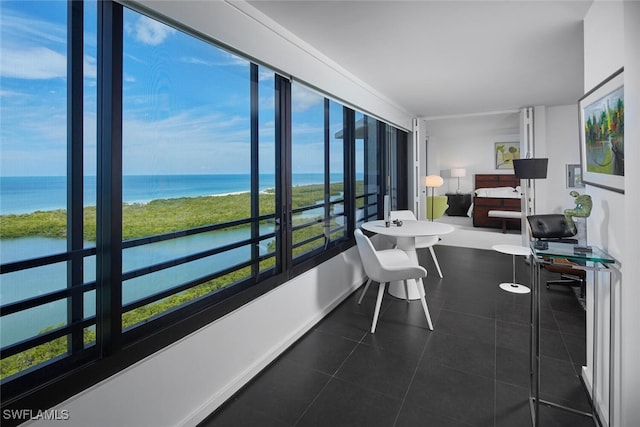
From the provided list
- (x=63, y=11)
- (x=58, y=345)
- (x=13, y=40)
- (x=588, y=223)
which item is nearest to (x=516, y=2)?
(x=588, y=223)

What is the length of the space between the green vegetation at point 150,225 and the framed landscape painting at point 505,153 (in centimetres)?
827

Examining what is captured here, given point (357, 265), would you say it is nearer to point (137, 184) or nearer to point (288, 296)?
point (288, 296)

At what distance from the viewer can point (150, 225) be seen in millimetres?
1654

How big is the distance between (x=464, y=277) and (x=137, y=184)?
4000mm

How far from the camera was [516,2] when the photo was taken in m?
2.05

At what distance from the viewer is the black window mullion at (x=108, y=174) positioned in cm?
138

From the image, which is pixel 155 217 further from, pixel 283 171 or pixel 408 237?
pixel 408 237

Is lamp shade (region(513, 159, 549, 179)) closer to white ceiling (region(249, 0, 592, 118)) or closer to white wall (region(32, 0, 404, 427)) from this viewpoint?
white ceiling (region(249, 0, 592, 118))

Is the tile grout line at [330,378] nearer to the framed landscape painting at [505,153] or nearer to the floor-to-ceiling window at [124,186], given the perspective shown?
the floor-to-ceiling window at [124,186]

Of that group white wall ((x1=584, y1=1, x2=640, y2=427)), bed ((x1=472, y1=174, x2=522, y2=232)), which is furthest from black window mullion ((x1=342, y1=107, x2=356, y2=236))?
bed ((x1=472, y1=174, x2=522, y2=232))

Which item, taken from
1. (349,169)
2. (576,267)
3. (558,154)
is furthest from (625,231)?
(558,154)

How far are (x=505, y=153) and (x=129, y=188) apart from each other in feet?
32.1

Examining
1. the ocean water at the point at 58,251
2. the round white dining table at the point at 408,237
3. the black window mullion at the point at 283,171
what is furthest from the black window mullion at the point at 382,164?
the ocean water at the point at 58,251

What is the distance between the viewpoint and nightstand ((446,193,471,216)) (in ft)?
31.5
